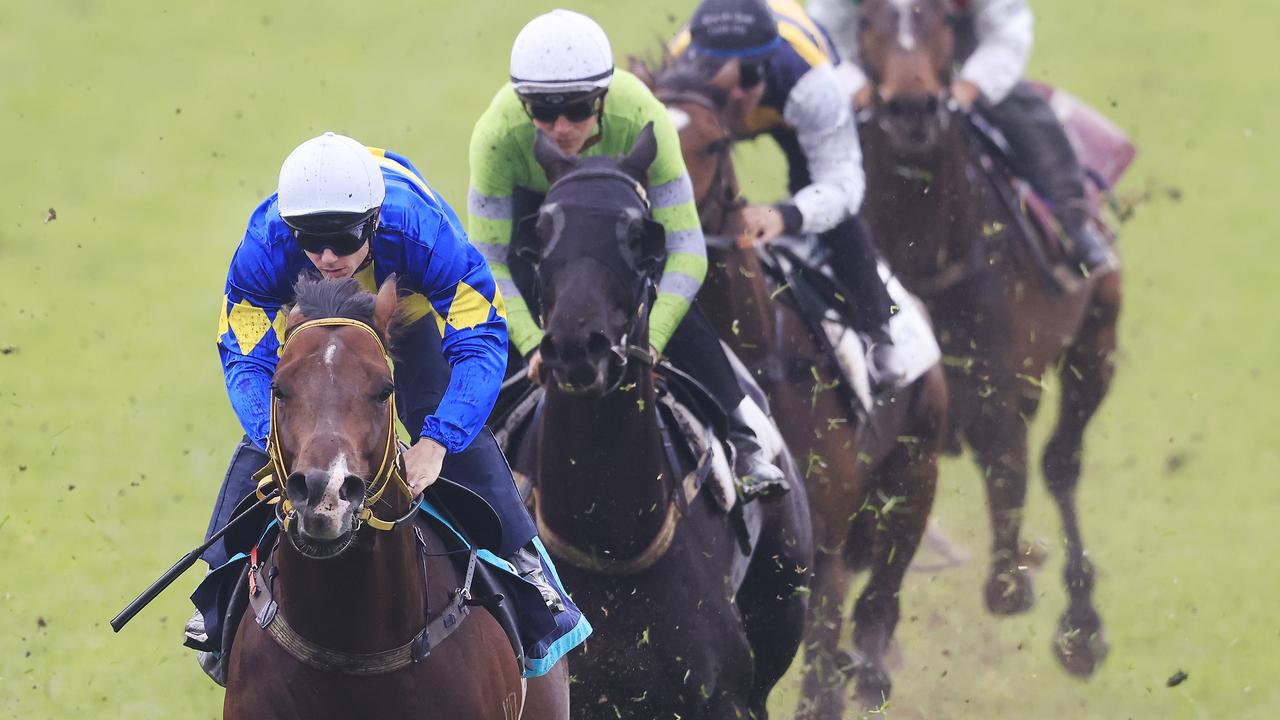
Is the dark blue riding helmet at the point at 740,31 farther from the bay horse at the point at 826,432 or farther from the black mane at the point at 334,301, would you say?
the black mane at the point at 334,301

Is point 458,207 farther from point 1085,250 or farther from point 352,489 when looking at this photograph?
point 352,489

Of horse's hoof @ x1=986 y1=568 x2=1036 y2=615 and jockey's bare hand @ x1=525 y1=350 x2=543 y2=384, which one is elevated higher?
jockey's bare hand @ x1=525 y1=350 x2=543 y2=384

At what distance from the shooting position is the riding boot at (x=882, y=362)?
26.6 feet

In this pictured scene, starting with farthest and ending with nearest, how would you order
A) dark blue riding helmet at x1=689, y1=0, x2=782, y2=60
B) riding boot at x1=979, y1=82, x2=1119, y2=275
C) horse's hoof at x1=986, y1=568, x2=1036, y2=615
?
riding boot at x1=979, y1=82, x2=1119, y2=275
horse's hoof at x1=986, y1=568, x2=1036, y2=615
dark blue riding helmet at x1=689, y1=0, x2=782, y2=60

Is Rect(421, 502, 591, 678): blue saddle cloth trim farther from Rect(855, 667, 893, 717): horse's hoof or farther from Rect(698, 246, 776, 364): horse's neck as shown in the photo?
Rect(855, 667, 893, 717): horse's hoof

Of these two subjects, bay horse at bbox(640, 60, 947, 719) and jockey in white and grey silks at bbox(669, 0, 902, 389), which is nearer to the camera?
bay horse at bbox(640, 60, 947, 719)

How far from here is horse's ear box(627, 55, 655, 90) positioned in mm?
7602

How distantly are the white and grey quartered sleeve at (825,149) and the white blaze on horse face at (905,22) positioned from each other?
1.23m

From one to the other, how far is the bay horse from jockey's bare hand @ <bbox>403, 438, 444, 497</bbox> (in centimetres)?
269

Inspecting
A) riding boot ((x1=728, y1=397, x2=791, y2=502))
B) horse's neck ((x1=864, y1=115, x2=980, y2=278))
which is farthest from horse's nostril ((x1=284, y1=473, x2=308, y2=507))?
horse's neck ((x1=864, y1=115, x2=980, y2=278))

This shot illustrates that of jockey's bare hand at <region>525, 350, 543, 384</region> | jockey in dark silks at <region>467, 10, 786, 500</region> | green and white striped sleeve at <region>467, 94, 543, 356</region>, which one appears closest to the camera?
jockey's bare hand at <region>525, 350, 543, 384</region>

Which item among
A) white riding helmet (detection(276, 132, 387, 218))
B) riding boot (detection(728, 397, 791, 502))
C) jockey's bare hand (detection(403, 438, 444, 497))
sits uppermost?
white riding helmet (detection(276, 132, 387, 218))

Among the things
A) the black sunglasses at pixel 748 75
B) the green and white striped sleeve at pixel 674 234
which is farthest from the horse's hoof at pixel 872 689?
the green and white striped sleeve at pixel 674 234

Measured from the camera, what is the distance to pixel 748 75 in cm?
758
